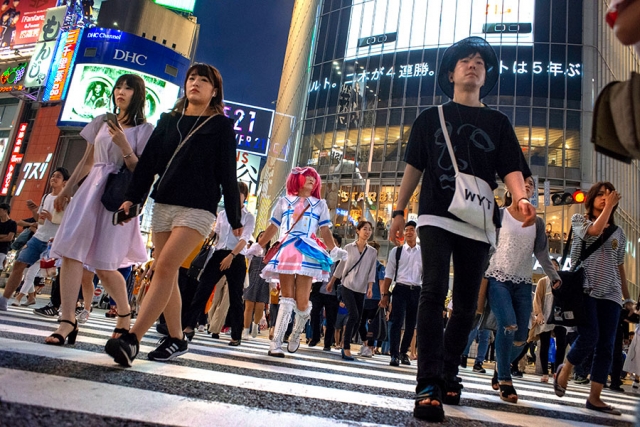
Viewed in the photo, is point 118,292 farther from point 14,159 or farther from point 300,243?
point 14,159

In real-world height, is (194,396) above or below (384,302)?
below

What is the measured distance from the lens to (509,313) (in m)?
4.27

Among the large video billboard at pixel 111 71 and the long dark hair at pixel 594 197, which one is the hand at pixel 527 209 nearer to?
the long dark hair at pixel 594 197

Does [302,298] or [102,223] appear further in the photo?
[302,298]

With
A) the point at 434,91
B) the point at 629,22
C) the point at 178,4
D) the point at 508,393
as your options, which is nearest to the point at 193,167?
the point at 629,22

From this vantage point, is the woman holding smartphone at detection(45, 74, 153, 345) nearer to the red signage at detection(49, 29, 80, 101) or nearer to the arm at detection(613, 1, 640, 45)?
the arm at detection(613, 1, 640, 45)

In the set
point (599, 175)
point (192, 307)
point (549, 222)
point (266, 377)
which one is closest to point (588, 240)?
point (266, 377)

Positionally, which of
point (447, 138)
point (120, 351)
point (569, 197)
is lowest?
point (120, 351)

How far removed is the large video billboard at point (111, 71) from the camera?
3344cm

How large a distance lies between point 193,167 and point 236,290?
141 inches

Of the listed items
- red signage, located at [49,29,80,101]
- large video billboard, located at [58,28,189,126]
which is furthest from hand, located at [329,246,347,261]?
red signage, located at [49,29,80,101]

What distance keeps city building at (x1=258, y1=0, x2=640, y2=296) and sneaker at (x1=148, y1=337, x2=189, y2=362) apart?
23050 millimetres

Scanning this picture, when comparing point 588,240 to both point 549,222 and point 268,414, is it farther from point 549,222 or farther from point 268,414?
point 549,222

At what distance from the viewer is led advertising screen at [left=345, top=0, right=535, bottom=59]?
27578 mm
